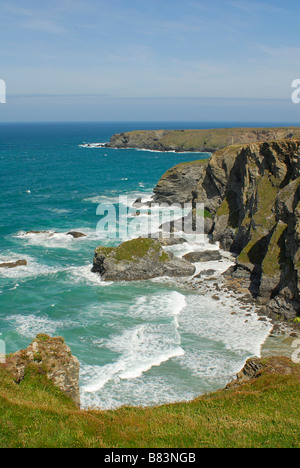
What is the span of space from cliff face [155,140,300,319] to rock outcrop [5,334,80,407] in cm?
2278

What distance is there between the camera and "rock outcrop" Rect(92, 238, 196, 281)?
147 feet

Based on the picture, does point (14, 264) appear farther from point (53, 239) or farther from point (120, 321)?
point (120, 321)

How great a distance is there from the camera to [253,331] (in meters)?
33.1

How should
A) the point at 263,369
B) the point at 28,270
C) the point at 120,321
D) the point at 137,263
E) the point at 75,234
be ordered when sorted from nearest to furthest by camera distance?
1. the point at 263,369
2. the point at 120,321
3. the point at 137,263
4. the point at 28,270
5. the point at 75,234

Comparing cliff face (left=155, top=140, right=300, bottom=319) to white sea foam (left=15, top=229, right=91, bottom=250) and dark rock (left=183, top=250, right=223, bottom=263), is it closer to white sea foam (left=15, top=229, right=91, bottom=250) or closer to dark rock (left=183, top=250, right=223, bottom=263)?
dark rock (left=183, top=250, right=223, bottom=263)

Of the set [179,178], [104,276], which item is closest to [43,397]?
[104,276]

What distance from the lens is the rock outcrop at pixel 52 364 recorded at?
59.9 ft

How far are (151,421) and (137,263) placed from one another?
96.3ft

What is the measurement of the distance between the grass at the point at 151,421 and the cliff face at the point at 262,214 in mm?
19034

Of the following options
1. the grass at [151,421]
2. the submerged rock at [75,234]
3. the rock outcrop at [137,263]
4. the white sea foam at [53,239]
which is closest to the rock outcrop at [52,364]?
the grass at [151,421]

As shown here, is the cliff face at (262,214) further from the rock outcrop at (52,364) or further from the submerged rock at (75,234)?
the rock outcrop at (52,364)

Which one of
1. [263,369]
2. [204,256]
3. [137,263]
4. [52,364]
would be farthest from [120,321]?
[204,256]

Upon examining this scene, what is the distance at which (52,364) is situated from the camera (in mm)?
18578

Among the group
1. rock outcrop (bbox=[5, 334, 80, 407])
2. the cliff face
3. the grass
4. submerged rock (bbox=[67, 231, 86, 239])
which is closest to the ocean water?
submerged rock (bbox=[67, 231, 86, 239])
